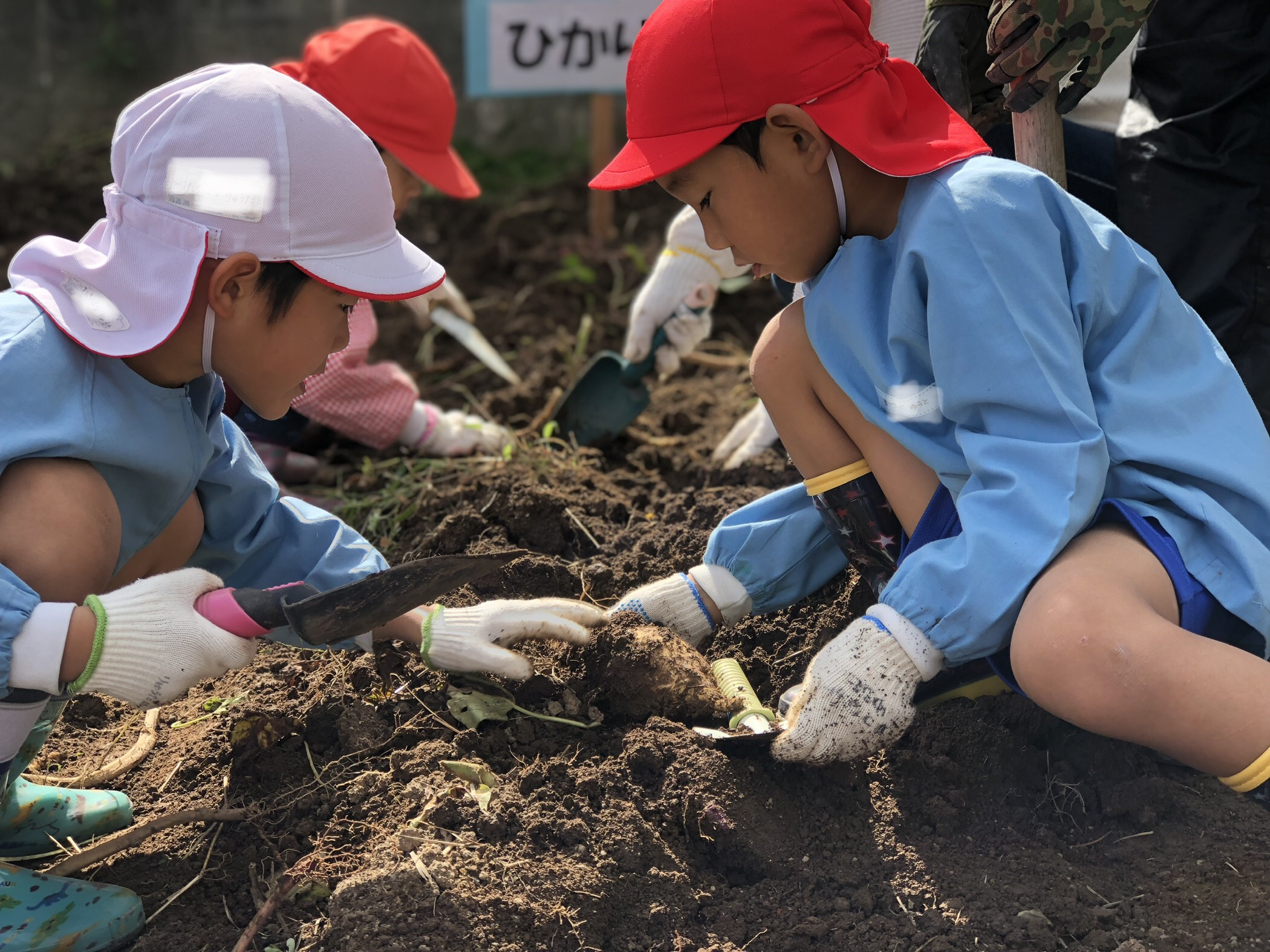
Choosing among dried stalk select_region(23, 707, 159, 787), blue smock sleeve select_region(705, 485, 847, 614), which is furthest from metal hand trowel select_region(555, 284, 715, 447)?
dried stalk select_region(23, 707, 159, 787)

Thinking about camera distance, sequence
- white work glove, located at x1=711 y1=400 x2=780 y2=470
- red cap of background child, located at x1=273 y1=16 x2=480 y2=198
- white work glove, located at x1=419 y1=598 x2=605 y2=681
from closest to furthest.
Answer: white work glove, located at x1=419 y1=598 x2=605 y2=681 < white work glove, located at x1=711 y1=400 x2=780 y2=470 < red cap of background child, located at x1=273 y1=16 x2=480 y2=198

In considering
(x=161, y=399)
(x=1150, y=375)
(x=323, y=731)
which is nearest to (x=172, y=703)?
(x=323, y=731)

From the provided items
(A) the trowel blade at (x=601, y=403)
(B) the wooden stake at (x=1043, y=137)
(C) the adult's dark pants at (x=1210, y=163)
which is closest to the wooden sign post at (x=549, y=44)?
(A) the trowel blade at (x=601, y=403)

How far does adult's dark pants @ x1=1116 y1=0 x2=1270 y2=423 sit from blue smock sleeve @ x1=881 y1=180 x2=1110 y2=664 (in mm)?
810

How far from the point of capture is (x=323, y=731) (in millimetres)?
1667

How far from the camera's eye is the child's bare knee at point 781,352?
1.64 meters

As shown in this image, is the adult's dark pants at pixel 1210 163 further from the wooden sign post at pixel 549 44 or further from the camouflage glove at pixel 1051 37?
the wooden sign post at pixel 549 44

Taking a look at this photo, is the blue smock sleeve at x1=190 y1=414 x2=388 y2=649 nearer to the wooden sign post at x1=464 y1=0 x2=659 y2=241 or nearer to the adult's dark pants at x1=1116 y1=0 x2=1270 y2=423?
the adult's dark pants at x1=1116 y1=0 x2=1270 y2=423

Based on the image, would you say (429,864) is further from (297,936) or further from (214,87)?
(214,87)

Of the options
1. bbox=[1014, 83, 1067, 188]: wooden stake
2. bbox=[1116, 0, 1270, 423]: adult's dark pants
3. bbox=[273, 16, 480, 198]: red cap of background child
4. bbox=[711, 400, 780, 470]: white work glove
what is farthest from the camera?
bbox=[273, 16, 480, 198]: red cap of background child

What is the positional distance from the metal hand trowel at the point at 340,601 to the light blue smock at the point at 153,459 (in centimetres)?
19

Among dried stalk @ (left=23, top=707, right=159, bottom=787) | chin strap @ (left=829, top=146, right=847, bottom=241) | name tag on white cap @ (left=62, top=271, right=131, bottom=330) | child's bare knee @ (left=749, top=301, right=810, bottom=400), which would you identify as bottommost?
dried stalk @ (left=23, top=707, right=159, bottom=787)

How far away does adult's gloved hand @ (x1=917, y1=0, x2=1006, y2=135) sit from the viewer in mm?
1791

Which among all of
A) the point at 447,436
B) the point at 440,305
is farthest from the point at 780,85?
the point at 440,305
